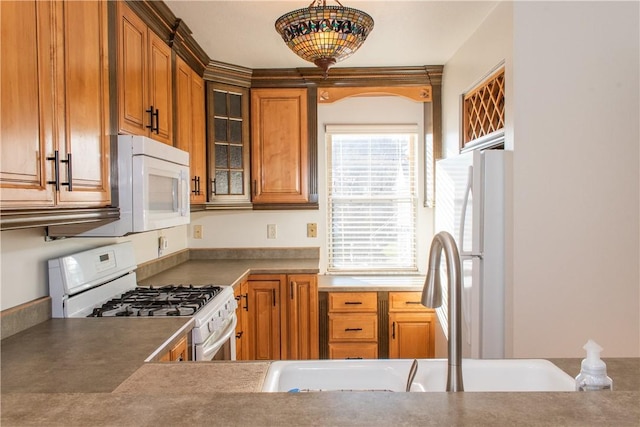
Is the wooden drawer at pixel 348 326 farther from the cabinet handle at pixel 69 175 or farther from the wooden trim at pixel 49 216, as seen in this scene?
the cabinet handle at pixel 69 175

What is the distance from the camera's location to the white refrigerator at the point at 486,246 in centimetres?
219

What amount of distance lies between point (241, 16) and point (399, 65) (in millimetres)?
1482

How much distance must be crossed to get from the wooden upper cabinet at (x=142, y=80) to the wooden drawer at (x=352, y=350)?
1969mm

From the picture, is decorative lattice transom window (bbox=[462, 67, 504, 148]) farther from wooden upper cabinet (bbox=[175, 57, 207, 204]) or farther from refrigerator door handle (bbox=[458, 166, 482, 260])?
wooden upper cabinet (bbox=[175, 57, 207, 204])

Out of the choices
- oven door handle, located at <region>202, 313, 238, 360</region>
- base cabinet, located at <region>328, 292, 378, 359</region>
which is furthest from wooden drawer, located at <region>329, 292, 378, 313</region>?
oven door handle, located at <region>202, 313, 238, 360</region>

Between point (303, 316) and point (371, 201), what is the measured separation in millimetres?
1193

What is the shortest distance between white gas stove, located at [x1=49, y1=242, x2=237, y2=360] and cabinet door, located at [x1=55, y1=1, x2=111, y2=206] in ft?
1.38

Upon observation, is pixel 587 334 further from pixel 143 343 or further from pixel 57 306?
pixel 57 306

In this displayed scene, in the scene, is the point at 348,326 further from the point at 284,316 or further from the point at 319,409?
the point at 319,409

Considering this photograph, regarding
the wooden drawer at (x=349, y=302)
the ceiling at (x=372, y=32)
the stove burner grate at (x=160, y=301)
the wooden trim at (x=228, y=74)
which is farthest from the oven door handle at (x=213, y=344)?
the wooden trim at (x=228, y=74)

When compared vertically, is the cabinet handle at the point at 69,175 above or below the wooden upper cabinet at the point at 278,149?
below

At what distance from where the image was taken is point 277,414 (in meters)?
0.45

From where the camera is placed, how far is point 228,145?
3430 mm

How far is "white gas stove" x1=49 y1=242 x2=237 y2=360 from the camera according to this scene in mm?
1846
